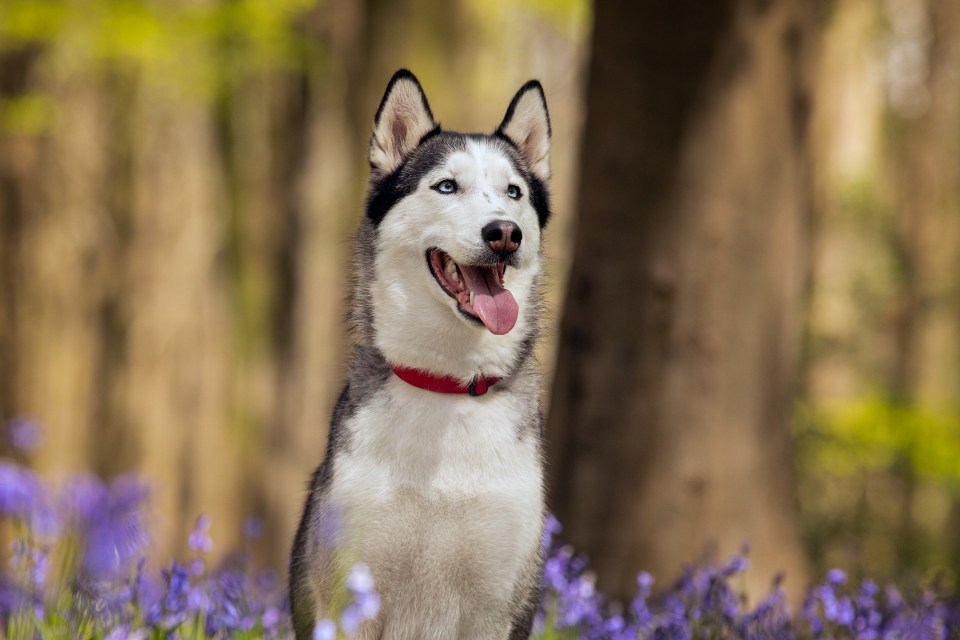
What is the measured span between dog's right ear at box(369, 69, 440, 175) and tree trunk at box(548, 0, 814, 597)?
2434 mm

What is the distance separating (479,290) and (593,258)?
2.79 m

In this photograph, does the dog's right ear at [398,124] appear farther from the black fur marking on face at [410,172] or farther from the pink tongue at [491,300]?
the pink tongue at [491,300]

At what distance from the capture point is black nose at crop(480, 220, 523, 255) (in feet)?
11.7

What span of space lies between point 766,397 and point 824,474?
19.0ft

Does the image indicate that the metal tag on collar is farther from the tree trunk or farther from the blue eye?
the tree trunk

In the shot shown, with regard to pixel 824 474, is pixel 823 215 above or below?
above

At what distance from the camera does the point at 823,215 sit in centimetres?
1434

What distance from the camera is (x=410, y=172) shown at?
399 cm

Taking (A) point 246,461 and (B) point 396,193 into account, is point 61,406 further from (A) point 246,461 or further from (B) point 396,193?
(B) point 396,193

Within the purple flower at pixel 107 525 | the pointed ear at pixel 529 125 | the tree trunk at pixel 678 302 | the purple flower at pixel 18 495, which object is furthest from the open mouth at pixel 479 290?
the tree trunk at pixel 678 302

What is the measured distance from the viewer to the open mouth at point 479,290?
3625 millimetres

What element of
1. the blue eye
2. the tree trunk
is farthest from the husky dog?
the tree trunk

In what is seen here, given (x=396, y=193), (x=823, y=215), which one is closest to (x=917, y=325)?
(x=823, y=215)

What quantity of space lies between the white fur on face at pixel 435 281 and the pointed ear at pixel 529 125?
266 mm
